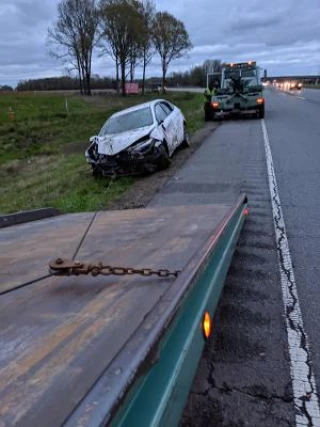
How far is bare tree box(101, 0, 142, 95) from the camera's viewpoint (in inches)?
2094

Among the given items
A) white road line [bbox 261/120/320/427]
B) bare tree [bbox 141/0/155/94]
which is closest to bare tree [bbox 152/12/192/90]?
bare tree [bbox 141/0/155/94]

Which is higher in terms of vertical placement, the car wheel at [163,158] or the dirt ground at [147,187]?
the car wheel at [163,158]

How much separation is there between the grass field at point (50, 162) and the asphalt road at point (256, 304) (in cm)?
162

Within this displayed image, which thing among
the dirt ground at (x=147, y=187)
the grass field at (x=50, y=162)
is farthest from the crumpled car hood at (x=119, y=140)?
the dirt ground at (x=147, y=187)

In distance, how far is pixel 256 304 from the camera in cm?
405

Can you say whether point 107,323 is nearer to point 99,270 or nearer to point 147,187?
point 99,270

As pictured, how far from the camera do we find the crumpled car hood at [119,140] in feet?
35.7

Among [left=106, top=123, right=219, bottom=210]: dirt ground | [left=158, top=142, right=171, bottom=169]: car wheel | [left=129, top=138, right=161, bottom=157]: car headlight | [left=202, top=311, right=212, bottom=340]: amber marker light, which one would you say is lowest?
[left=106, top=123, right=219, bottom=210]: dirt ground

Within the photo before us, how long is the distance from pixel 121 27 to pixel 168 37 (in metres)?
15.7

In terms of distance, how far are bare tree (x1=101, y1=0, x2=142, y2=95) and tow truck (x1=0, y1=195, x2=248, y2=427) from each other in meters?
53.7

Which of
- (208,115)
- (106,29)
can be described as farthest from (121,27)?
(208,115)

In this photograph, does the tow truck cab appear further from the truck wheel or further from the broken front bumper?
the broken front bumper

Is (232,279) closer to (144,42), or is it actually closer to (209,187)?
(209,187)

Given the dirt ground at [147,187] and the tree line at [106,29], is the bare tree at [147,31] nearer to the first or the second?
the tree line at [106,29]
